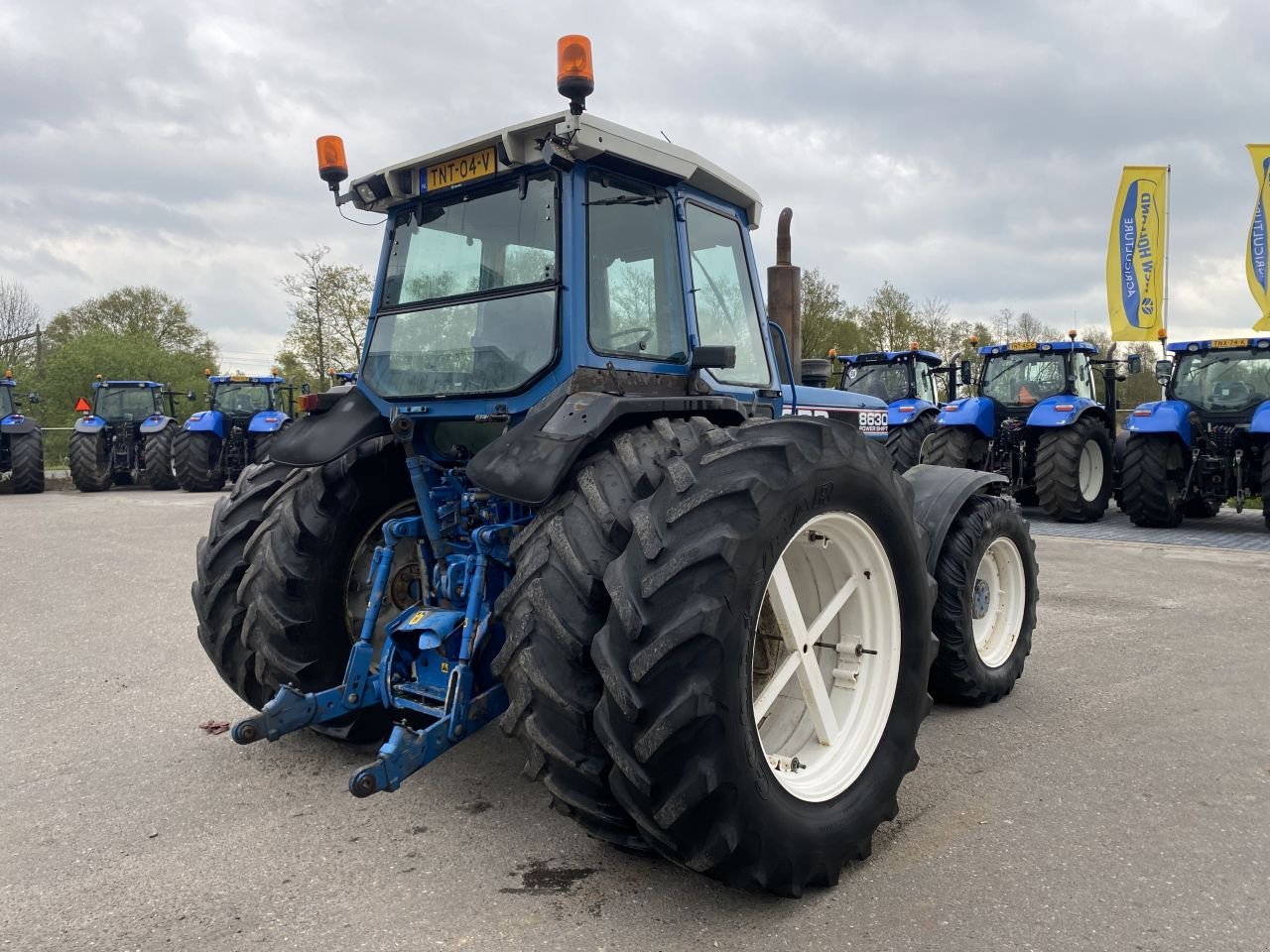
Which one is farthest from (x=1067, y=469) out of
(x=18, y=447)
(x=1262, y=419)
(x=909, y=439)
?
(x=18, y=447)

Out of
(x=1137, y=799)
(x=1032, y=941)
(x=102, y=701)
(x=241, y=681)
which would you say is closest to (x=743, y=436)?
(x=1032, y=941)

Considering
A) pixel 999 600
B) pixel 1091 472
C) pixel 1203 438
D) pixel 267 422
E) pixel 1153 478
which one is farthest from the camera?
pixel 267 422

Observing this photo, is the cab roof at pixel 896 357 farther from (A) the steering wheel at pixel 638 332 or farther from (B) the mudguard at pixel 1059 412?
(A) the steering wheel at pixel 638 332

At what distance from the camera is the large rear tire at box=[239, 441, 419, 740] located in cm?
338

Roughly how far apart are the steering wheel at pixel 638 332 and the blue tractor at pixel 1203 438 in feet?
30.5

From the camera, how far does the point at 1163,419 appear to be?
10.5m

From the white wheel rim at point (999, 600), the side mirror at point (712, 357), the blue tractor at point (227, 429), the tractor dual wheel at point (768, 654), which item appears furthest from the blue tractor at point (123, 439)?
the tractor dual wheel at point (768, 654)

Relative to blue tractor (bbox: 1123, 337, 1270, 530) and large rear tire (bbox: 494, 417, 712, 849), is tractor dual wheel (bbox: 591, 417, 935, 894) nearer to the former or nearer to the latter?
large rear tire (bbox: 494, 417, 712, 849)

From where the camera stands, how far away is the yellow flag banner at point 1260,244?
16.5 meters

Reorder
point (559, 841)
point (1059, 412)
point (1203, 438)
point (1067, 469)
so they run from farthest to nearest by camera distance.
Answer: point (1059, 412)
point (1067, 469)
point (1203, 438)
point (559, 841)

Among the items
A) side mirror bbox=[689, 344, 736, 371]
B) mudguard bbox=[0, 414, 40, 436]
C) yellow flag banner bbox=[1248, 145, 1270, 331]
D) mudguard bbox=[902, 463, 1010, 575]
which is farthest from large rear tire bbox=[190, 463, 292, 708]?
yellow flag banner bbox=[1248, 145, 1270, 331]

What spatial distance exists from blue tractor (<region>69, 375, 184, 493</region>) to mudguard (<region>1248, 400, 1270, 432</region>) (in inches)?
712

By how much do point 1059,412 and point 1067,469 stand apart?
0.73 meters

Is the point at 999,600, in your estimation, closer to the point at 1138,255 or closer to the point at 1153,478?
the point at 1153,478
